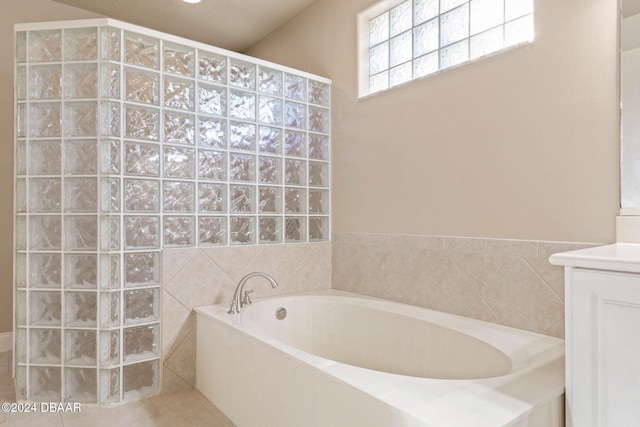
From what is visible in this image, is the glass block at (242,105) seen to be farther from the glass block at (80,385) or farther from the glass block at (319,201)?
the glass block at (80,385)

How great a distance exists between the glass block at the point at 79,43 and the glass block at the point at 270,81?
934 mm

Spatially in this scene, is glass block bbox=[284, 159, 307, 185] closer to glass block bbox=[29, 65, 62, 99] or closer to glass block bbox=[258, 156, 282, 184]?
glass block bbox=[258, 156, 282, 184]

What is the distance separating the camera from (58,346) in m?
1.99

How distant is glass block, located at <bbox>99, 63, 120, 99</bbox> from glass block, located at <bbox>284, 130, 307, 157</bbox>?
1.04 m

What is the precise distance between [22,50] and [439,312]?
101 inches

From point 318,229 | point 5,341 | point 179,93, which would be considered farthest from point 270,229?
point 5,341

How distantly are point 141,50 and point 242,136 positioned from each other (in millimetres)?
706

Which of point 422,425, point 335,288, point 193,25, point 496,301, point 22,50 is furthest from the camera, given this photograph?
point 193,25

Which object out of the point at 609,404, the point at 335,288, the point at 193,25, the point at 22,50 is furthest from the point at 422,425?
the point at 193,25

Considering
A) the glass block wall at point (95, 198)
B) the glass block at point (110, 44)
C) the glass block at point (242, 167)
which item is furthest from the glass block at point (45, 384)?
the glass block at point (110, 44)

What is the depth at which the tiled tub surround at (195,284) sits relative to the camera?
7.03 ft

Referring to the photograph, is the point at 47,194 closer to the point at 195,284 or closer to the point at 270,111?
the point at 195,284

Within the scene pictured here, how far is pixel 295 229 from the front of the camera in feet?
8.85

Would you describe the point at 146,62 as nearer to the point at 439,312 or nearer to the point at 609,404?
the point at 439,312
